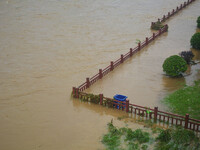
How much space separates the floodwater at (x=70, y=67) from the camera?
518 inches

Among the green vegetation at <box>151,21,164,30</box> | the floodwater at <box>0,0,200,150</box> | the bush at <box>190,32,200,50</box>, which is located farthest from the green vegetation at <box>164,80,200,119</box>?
the green vegetation at <box>151,21,164,30</box>

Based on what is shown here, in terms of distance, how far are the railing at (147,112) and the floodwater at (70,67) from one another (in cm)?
36

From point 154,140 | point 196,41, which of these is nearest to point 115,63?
point 196,41

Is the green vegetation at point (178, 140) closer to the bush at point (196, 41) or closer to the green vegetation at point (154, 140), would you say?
the green vegetation at point (154, 140)

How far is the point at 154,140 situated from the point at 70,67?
967cm

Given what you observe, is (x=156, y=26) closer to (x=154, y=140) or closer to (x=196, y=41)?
(x=196, y=41)

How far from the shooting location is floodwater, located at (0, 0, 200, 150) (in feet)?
43.2

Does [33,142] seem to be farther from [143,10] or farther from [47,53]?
[143,10]

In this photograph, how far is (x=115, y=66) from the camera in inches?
774

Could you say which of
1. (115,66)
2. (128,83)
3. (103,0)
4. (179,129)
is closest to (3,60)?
(115,66)

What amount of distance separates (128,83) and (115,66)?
8.65ft

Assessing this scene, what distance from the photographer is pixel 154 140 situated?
1192cm

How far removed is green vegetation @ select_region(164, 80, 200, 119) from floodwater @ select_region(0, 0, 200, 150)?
0.68 m

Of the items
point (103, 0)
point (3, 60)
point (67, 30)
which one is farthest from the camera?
point (103, 0)
